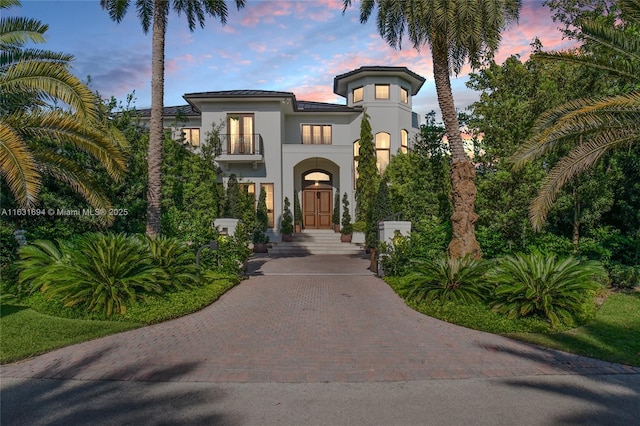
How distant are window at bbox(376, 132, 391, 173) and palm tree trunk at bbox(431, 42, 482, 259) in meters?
14.5

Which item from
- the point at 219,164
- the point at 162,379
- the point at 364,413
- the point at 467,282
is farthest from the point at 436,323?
the point at 219,164

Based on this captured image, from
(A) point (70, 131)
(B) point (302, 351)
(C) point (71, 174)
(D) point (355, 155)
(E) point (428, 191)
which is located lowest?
(B) point (302, 351)

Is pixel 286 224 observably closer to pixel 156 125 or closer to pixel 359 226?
pixel 359 226

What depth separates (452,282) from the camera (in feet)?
32.5

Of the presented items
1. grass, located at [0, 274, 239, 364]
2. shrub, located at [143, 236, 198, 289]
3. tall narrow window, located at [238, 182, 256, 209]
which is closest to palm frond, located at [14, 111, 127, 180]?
shrub, located at [143, 236, 198, 289]

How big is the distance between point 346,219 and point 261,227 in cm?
518

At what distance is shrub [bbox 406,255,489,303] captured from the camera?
9.57 metres

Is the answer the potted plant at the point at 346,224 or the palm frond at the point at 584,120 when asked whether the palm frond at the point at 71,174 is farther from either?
the potted plant at the point at 346,224

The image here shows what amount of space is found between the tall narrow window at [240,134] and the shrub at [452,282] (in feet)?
54.0

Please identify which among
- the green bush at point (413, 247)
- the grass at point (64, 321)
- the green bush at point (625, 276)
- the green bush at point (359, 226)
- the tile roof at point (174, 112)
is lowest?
the grass at point (64, 321)

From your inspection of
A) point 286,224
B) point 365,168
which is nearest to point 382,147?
point 365,168

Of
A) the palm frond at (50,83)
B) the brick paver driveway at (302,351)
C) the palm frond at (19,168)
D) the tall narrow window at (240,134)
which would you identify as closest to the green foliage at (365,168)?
the tall narrow window at (240,134)

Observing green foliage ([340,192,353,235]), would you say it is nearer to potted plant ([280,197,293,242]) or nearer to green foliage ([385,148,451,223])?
potted plant ([280,197,293,242])

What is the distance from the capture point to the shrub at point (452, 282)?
957 centimetres
